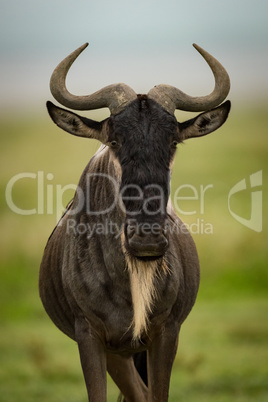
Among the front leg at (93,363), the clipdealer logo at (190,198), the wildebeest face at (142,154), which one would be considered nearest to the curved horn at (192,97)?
the wildebeest face at (142,154)

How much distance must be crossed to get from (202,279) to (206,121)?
15.6 meters

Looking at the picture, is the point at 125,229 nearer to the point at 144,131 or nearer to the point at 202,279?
the point at 144,131

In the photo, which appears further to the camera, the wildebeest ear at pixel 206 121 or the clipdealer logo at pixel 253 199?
the clipdealer logo at pixel 253 199

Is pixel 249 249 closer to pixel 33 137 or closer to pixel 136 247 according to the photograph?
pixel 33 137

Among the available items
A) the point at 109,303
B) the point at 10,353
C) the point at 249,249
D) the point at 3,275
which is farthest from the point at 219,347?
the point at 109,303

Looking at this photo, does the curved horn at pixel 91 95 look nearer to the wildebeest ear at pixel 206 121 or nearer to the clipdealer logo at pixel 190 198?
the wildebeest ear at pixel 206 121

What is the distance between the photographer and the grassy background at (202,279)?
1442 cm

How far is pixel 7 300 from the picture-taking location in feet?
72.9

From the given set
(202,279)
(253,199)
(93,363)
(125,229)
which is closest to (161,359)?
(93,363)

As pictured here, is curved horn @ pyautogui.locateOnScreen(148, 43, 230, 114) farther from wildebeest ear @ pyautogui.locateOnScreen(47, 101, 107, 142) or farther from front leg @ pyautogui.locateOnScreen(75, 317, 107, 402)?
front leg @ pyautogui.locateOnScreen(75, 317, 107, 402)

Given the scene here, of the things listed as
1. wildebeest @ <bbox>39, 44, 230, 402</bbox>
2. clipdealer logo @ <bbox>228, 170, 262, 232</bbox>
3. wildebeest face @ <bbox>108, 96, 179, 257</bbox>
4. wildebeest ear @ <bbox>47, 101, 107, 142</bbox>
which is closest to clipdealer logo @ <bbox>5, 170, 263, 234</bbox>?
clipdealer logo @ <bbox>228, 170, 262, 232</bbox>

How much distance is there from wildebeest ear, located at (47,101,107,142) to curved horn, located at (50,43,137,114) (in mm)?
160

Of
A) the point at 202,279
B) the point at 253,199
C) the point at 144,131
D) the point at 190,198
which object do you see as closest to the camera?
the point at 144,131

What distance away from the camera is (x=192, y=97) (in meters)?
7.79
